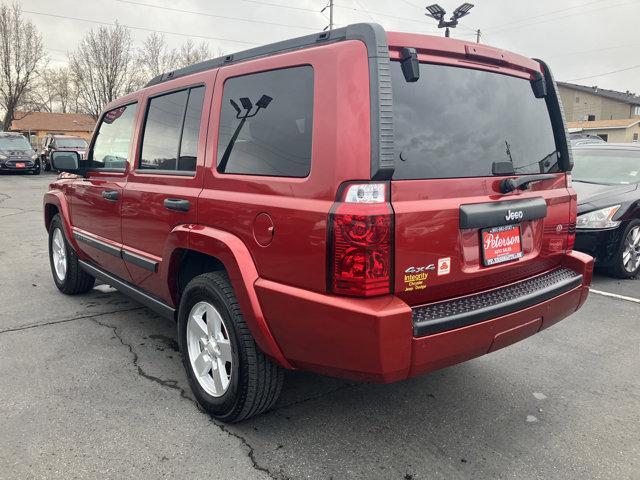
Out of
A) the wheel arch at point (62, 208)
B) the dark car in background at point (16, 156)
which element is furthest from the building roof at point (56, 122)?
the wheel arch at point (62, 208)

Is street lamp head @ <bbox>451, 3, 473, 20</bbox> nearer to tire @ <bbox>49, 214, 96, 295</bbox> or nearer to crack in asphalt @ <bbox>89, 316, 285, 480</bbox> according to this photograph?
tire @ <bbox>49, 214, 96, 295</bbox>

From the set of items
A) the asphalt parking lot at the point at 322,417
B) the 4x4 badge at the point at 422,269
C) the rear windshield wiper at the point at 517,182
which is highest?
the rear windshield wiper at the point at 517,182

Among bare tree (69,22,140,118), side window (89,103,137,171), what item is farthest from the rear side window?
bare tree (69,22,140,118)

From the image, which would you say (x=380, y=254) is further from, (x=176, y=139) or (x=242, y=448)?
(x=176, y=139)

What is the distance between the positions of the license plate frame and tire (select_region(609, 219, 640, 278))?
393 centimetres

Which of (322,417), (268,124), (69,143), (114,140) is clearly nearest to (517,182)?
(268,124)

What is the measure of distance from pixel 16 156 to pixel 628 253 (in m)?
24.3

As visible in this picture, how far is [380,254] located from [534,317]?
3.62ft

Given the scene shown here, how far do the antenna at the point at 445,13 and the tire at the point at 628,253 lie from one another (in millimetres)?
14755

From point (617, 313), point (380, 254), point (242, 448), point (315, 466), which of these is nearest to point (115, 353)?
point (242, 448)

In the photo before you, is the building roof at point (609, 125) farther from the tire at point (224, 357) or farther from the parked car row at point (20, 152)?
the tire at point (224, 357)

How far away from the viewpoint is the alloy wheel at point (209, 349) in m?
2.81

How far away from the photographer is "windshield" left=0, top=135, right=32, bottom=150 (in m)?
23.3

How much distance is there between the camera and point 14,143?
77.7 ft
